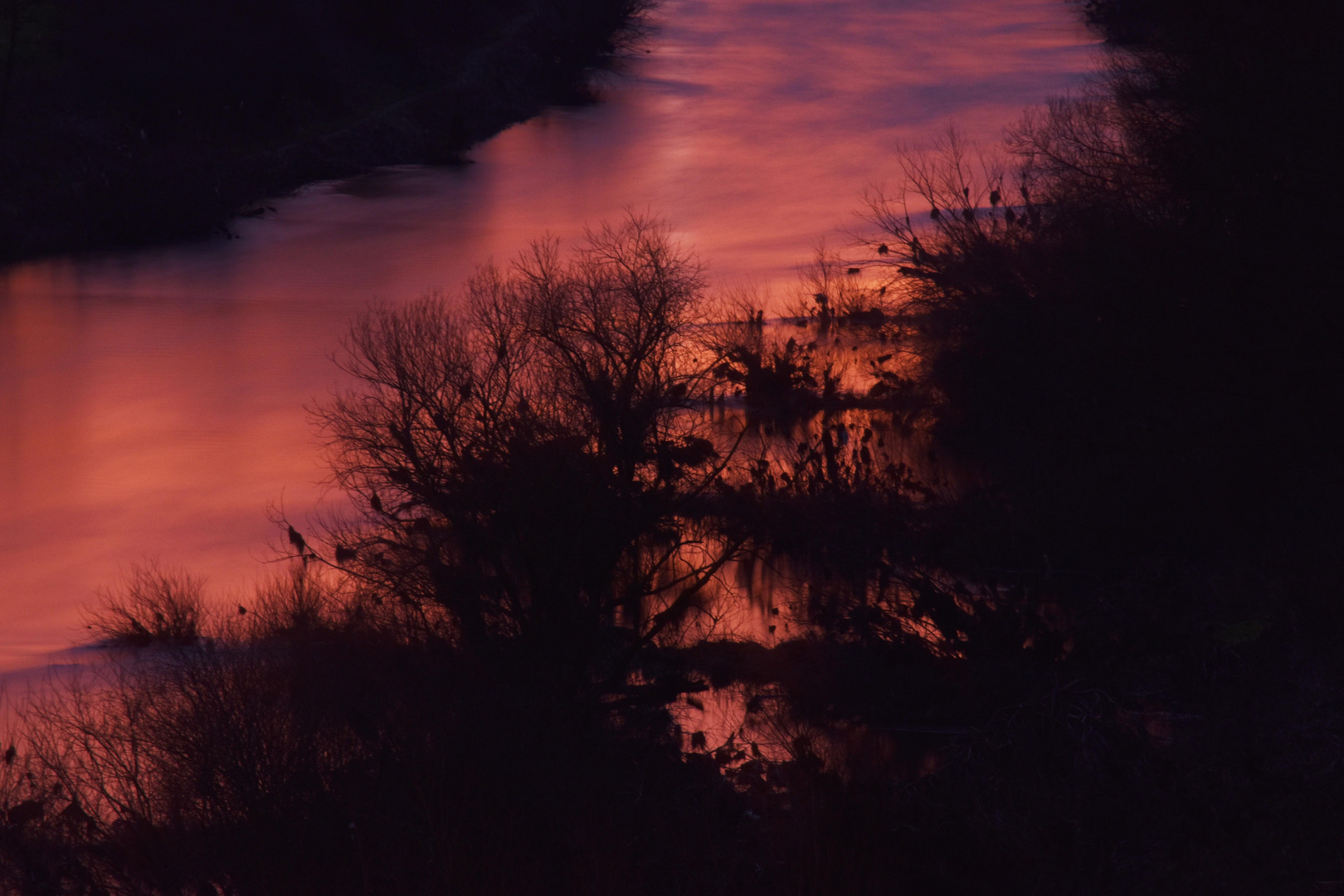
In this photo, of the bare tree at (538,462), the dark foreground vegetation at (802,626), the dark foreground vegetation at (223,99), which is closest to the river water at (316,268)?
the dark foreground vegetation at (223,99)

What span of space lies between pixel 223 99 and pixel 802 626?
22681 millimetres

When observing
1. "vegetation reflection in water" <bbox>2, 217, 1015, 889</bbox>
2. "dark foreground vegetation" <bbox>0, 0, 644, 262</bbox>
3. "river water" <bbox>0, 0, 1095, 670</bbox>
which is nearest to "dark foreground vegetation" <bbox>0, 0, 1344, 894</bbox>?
"vegetation reflection in water" <bbox>2, 217, 1015, 889</bbox>

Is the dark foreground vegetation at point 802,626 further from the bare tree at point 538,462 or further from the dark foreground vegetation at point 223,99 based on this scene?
the dark foreground vegetation at point 223,99

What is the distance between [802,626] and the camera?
40.2ft

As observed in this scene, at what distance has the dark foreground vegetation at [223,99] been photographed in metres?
24.3

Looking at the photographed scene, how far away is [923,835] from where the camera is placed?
8.69 metres

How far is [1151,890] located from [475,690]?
5.24 m

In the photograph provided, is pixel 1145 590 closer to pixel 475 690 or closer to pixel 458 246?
pixel 475 690

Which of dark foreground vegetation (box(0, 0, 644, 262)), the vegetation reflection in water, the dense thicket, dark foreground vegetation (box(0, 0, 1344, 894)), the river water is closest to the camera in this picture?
dark foreground vegetation (box(0, 0, 1344, 894))

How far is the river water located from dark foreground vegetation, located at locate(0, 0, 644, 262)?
88cm

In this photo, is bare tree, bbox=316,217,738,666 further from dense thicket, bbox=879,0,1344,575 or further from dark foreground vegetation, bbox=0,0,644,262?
dark foreground vegetation, bbox=0,0,644,262

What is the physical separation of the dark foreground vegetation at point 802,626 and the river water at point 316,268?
209cm

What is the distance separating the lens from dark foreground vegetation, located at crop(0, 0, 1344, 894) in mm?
8617

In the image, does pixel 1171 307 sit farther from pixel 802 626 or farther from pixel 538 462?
pixel 538 462
